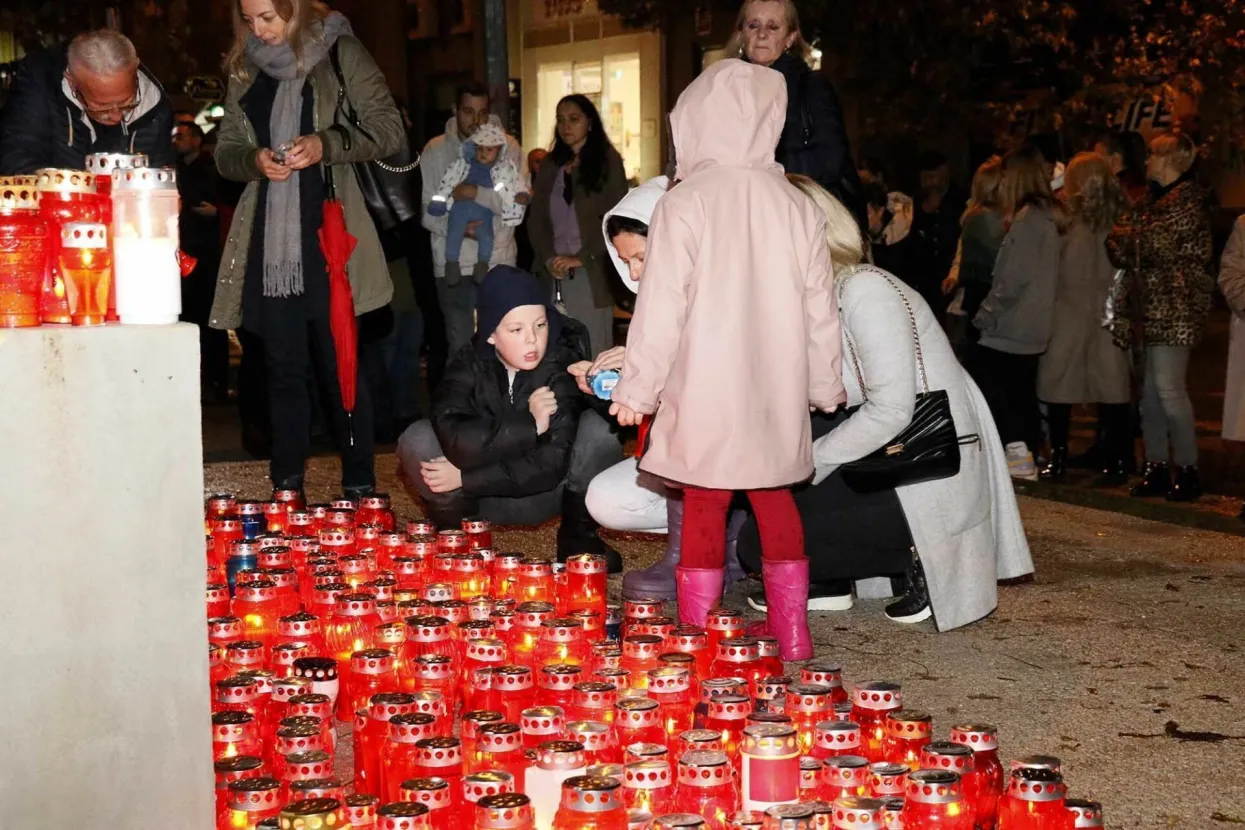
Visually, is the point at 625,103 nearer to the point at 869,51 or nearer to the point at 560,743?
the point at 869,51

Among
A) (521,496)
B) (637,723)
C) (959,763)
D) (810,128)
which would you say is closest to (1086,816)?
(959,763)

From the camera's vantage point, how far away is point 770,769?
10.9ft

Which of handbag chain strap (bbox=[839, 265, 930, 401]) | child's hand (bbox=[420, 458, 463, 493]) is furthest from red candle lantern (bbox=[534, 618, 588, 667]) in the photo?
child's hand (bbox=[420, 458, 463, 493])

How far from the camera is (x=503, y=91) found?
1016 cm

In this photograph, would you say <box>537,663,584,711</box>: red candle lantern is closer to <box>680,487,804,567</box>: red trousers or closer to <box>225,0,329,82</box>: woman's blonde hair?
<box>680,487,804,567</box>: red trousers

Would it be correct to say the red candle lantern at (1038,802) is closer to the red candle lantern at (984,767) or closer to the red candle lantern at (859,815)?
the red candle lantern at (984,767)

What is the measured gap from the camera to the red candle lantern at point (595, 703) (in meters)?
3.72

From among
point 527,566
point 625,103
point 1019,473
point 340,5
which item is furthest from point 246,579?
point 340,5

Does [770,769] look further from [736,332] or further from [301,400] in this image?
[301,400]

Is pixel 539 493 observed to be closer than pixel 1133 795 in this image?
No

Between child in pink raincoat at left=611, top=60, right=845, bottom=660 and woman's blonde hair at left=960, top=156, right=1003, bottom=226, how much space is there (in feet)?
17.2

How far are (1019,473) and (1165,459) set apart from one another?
78cm

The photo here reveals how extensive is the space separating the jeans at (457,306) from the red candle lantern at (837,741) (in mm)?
6842

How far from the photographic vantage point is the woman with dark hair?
1059cm
